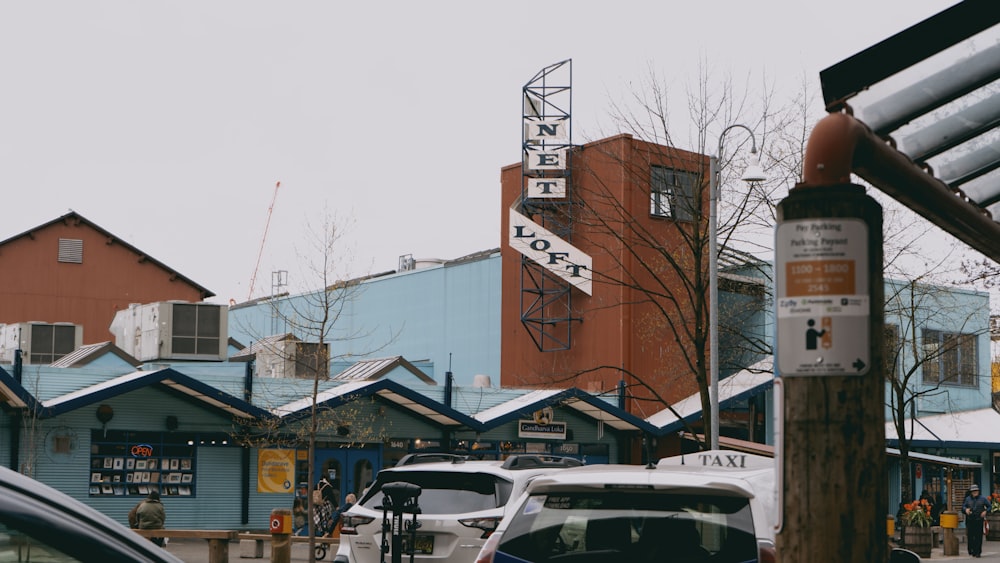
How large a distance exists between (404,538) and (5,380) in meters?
18.8

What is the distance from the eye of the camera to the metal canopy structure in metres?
6.08

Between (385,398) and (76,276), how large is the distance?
24.7 m

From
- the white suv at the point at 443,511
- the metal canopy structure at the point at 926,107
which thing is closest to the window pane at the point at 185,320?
the white suv at the point at 443,511

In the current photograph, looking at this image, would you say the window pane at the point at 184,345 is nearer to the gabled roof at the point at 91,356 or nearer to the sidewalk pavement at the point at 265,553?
the gabled roof at the point at 91,356

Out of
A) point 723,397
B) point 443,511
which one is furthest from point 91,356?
point 443,511

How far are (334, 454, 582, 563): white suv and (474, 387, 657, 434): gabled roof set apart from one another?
23.6m

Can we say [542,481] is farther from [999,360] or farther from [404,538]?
[999,360]

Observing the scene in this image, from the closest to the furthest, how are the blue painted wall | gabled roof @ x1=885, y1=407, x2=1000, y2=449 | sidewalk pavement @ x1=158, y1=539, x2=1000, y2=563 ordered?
sidewalk pavement @ x1=158, y1=539, x2=1000, y2=563
gabled roof @ x1=885, y1=407, x2=1000, y2=449
the blue painted wall

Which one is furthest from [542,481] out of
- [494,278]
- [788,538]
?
[494,278]

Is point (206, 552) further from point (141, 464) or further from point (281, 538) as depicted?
point (281, 538)

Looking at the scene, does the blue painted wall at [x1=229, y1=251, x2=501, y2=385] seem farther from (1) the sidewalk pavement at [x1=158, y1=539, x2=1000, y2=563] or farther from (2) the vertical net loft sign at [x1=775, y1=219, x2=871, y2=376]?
(2) the vertical net loft sign at [x1=775, y1=219, x2=871, y2=376]

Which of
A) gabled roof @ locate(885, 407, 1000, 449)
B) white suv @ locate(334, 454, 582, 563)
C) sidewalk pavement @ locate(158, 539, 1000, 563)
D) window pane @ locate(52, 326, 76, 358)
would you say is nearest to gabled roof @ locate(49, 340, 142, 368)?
window pane @ locate(52, 326, 76, 358)

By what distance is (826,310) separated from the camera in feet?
15.6

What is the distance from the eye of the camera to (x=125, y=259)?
56625mm
